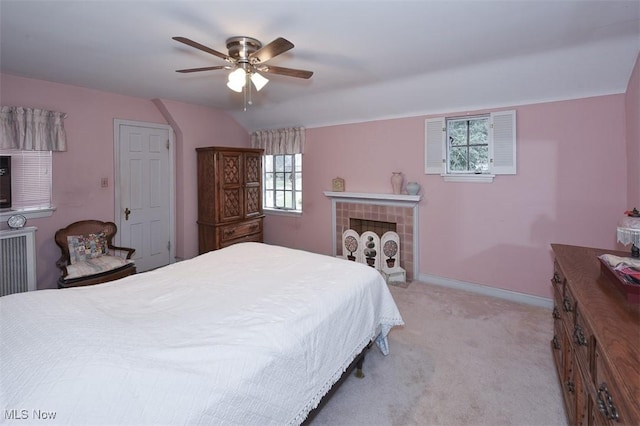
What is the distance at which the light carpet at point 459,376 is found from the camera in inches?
71.5

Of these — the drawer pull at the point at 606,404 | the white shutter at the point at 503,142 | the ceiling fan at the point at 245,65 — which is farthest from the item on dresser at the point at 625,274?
the ceiling fan at the point at 245,65

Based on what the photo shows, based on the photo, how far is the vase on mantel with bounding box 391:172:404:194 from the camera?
4.01 meters

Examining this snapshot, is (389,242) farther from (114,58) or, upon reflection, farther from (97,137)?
(97,137)

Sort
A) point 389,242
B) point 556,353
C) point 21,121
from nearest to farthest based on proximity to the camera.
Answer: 1. point 556,353
2. point 21,121
3. point 389,242

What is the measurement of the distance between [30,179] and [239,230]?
234 cm

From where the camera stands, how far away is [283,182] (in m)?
5.32

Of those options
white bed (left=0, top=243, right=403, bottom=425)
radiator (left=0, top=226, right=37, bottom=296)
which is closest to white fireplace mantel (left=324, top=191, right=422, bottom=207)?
white bed (left=0, top=243, right=403, bottom=425)

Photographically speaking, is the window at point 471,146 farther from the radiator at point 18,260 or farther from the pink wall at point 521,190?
the radiator at point 18,260

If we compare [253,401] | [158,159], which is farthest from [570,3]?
[158,159]

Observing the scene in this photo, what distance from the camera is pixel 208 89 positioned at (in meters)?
3.71

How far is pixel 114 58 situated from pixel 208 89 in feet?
3.61

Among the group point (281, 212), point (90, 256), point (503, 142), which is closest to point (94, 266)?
point (90, 256)

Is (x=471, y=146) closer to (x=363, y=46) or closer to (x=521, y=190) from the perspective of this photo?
(x=521, y=190)

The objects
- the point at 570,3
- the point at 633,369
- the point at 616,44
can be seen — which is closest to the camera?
the point at 633,369
